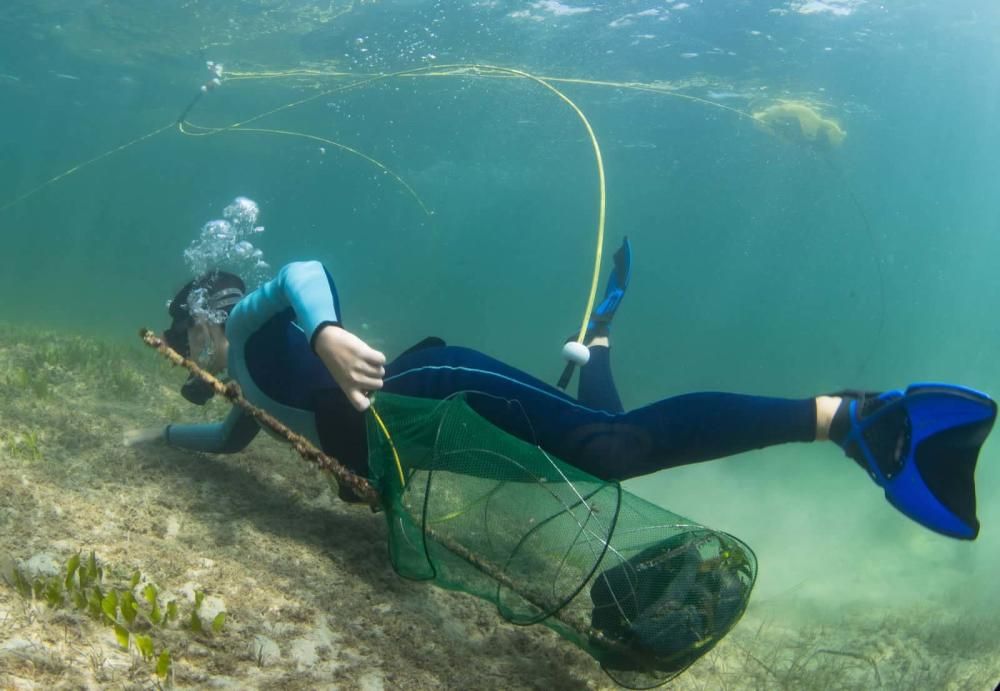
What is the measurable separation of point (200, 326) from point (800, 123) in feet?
93.2

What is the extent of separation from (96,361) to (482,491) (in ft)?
24.9

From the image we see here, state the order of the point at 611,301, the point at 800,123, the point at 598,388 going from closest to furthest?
1. the point at 598,388
2. the point at 611,301
3. the point at 800,123

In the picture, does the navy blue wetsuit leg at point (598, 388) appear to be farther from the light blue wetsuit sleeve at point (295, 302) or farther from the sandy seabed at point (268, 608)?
the light blue wetsuit sleeve at point (295, 302)

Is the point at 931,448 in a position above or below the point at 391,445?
above

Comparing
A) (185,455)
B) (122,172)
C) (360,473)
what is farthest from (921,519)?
(122,172)

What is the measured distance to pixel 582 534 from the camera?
10.4ft

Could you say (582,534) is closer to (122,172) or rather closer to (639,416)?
(639,416)

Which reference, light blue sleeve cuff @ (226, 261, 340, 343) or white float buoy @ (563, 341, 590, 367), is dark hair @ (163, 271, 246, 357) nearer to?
light blue sleeve cuff @ (226, 261, 340, 343)

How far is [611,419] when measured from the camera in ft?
11.6

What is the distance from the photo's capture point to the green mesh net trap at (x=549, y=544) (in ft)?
9.65

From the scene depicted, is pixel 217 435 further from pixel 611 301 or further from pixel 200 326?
pixel 611 301

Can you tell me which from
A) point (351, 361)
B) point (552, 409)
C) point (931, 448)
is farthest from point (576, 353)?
point (931, 448)

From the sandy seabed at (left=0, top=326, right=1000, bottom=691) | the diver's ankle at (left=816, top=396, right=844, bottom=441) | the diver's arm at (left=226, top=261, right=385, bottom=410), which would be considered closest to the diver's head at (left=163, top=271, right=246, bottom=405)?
the diver's arm at (left=226, top=261, right=385, bottom=410)

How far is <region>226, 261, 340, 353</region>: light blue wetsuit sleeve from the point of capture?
3205 mm
